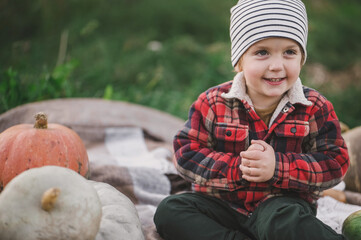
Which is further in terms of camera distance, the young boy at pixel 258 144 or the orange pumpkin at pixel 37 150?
the orange pumpkin at pixel 37 150

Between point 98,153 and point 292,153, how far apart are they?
1.58 meters

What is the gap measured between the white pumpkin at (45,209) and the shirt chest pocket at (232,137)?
849 millimetres

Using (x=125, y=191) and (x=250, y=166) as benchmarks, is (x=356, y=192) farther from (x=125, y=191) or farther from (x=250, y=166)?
(x=125, y=191)

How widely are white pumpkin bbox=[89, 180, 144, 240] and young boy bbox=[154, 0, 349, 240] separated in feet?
0.80

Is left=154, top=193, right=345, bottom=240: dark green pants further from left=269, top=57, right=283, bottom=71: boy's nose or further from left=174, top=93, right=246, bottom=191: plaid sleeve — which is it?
left=269, top=57, right=283, bottom=71: boy's nose

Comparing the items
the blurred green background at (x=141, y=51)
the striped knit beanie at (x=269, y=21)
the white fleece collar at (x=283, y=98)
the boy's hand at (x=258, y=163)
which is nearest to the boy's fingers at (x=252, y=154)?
the boy's hand at (x=258, y=163)

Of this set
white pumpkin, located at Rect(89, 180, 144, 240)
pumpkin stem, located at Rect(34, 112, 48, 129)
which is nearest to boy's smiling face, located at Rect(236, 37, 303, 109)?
white pumpkin, located at Rect(89, 180, 144, 240)

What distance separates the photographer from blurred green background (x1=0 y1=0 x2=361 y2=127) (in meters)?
4.14

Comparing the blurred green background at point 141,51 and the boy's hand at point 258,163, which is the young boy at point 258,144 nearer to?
the boy's hand at point 258,163

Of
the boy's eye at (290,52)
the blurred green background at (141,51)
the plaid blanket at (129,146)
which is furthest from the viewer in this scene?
the blurred green background at (141,51)

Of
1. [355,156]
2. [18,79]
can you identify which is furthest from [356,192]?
[18,79]

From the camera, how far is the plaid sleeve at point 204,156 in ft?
6.79

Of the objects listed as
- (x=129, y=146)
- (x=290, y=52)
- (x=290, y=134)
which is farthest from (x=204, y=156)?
(x=129, y=146)

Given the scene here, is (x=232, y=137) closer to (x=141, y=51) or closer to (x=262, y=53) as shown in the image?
(x=262, y=53)
